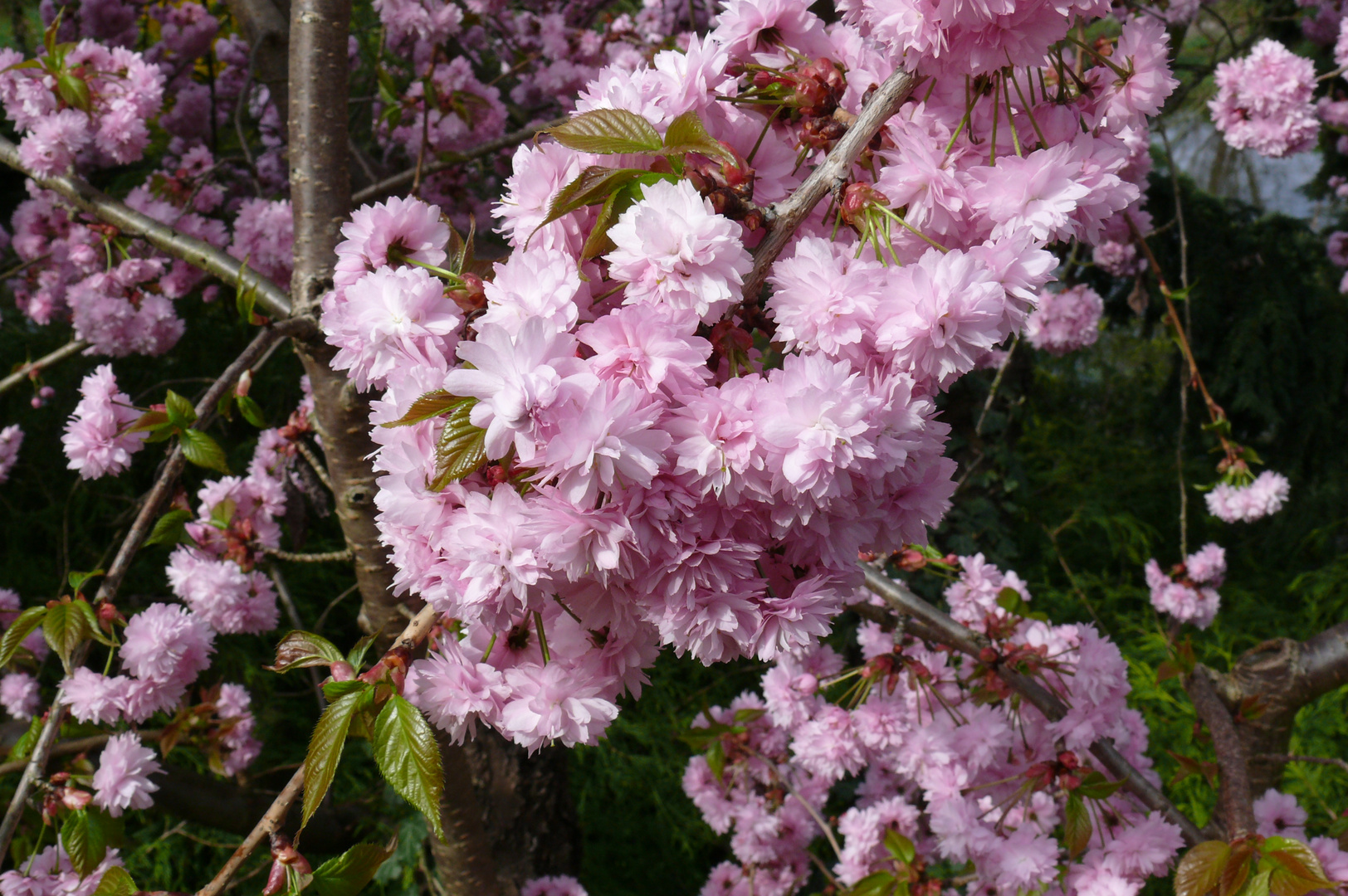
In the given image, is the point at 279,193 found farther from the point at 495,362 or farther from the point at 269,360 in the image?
Answer: the point at 495,362

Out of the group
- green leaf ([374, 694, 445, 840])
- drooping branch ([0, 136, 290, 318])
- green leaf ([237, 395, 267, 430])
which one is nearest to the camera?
green leaf ([374, 694, 445, 840])

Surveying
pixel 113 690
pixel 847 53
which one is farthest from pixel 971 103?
pixel 113 690

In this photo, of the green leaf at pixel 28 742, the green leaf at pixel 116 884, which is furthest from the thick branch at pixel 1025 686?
the green leaf at pixel 28 742

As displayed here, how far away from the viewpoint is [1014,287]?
0.54 meters

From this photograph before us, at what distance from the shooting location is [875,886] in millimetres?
1207

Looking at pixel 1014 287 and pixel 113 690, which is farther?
pixel 113 690

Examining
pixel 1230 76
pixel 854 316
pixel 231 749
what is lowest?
pixel 231 749

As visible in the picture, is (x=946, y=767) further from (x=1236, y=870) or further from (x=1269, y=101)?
(x=1269, y=101)

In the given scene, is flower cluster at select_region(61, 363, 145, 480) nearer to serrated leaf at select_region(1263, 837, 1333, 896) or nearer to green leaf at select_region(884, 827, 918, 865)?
green leaf at select_region(884, 827, 918, 865)

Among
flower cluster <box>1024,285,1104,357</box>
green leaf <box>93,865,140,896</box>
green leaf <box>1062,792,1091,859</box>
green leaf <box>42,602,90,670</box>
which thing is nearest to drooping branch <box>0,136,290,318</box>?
green leaf <box>42,602,90,670</box>

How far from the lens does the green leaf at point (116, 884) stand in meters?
0.73

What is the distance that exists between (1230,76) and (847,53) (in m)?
2.42

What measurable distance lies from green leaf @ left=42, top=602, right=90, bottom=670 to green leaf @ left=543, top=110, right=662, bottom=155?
92 cm

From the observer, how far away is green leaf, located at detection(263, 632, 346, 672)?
0.73 metres
